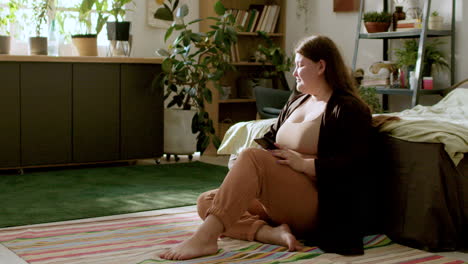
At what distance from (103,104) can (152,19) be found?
1.18 m

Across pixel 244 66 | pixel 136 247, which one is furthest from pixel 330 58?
pixel 244 66

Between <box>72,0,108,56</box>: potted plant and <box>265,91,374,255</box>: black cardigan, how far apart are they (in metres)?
2.92

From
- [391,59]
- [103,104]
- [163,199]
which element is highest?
[391,59]

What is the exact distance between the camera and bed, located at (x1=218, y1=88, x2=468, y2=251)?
8.69 ft

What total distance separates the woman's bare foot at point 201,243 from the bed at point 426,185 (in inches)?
31.0

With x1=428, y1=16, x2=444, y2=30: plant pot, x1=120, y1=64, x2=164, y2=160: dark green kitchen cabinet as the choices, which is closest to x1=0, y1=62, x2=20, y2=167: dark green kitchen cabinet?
x1=120, y1=64, x2=164, y2=160: dark green kitchen cabinet

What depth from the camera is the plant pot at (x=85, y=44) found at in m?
5.11

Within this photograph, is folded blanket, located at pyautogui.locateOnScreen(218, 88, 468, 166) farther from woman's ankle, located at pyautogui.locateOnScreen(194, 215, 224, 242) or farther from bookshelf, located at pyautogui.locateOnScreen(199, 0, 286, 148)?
bookshelf, located at pyautogui.locateOnScreen(199, 0, 286, 148)

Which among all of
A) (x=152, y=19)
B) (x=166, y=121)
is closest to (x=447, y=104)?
(x=166, y=121)

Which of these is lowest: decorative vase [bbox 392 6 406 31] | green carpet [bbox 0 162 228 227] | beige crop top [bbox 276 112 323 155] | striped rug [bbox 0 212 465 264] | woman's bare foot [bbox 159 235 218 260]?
green carpet [bbox 0 162 228 227]

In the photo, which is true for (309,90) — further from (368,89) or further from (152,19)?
(152,19)

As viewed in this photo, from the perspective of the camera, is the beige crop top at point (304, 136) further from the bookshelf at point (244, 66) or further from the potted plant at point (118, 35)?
the bookshelf at point (244, 66)

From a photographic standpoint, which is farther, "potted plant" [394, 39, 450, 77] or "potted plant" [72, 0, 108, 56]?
"potted plant" [72, 0, 108, 56]

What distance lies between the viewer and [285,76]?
6617 mm
